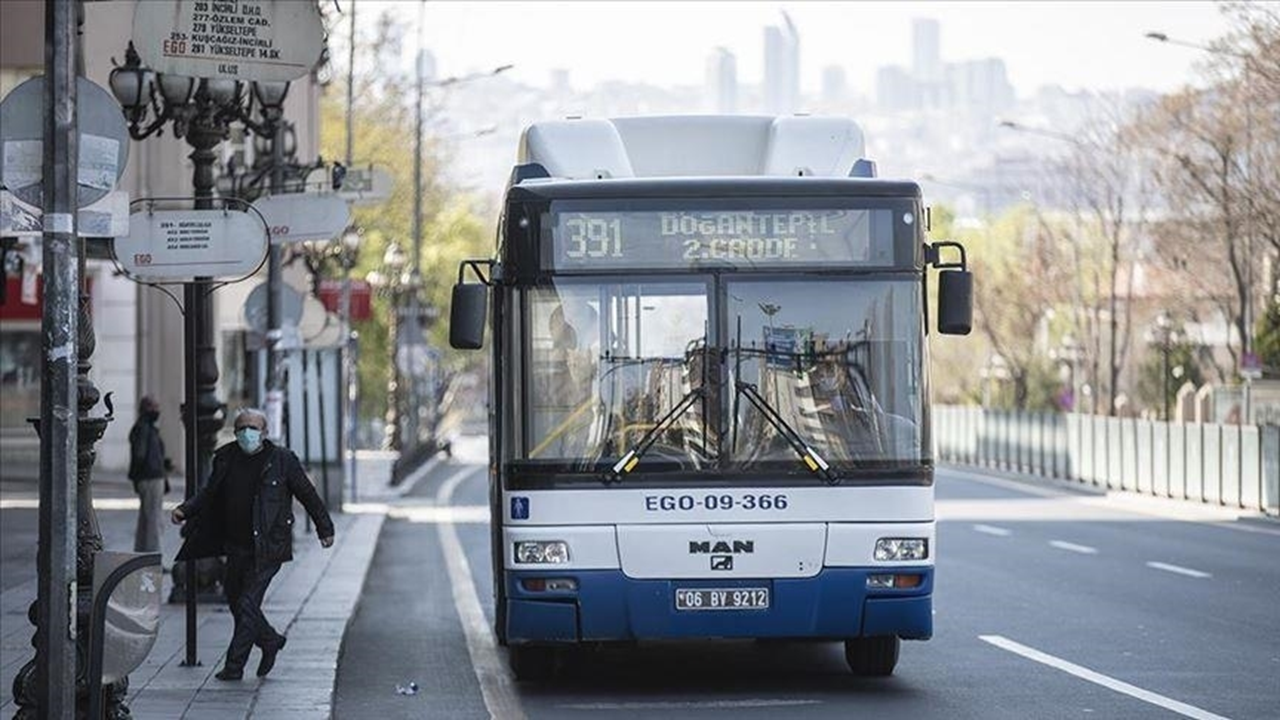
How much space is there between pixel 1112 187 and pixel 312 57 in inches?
1985

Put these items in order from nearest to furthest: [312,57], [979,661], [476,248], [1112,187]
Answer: [312,57], [979,661], [1112,187], [476,248]

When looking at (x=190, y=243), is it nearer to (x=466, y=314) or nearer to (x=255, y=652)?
(x=466, y=314)

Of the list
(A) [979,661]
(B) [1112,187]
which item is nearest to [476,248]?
(B) [1112,187]

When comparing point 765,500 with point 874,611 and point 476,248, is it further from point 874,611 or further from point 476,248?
point 476,248

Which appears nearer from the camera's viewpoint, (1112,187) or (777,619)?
(777,619)

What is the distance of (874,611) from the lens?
1560cm

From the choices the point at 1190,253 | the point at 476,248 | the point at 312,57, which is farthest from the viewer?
the point at 476,248

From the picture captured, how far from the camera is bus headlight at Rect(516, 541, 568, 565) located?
15539 millimetres

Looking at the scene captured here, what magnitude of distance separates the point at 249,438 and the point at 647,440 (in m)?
2.58

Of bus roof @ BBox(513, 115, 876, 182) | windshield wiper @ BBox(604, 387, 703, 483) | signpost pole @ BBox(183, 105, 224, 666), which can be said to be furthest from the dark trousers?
bus roof @ BBox(513, 115, 876, 182)

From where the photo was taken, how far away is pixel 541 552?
51.1ft

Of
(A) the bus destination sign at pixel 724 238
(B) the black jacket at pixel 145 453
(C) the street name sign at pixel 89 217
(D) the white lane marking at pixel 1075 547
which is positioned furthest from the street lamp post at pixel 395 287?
(C) the street name sign at pixel 89 217

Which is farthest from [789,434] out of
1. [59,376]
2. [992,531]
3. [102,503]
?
[102,503]

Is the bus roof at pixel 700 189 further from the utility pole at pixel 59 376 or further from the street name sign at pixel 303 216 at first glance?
the utility pole at pixel 59 376
